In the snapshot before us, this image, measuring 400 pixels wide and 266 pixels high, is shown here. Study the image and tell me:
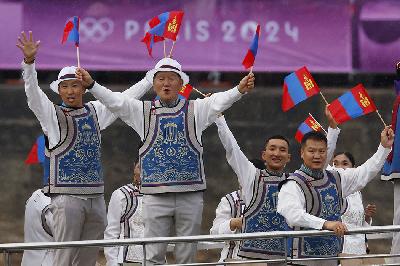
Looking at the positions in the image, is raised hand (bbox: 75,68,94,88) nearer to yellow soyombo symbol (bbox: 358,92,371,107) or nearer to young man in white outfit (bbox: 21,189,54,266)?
young man in white outfit (bbox: 21,189,54,266)

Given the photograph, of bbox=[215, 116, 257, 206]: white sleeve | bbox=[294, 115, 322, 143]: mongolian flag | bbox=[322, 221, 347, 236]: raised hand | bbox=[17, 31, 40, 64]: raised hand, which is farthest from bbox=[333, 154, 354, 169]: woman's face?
bbox=[17, 31, 40, 64]: raised hand

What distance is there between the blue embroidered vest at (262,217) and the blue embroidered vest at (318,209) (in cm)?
Answer: 71

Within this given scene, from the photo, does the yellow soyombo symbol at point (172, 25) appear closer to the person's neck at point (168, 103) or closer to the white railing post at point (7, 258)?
the person's neck at point (168, 103)

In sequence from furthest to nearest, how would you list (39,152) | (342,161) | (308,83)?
(39,152)
(342,161)
(308,83)

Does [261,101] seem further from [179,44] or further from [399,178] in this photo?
[399,178]

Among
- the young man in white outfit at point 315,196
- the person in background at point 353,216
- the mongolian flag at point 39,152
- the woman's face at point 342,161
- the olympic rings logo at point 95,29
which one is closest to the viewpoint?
the young man in white outfit at point 315,196

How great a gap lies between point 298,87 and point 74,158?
239cm

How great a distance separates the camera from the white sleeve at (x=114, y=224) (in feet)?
→ 44.1

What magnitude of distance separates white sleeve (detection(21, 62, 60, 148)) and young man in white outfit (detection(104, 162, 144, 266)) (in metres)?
1.72

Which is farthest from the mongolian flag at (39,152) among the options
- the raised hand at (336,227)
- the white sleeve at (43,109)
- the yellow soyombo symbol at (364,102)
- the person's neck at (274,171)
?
the raised hand at (336,227)

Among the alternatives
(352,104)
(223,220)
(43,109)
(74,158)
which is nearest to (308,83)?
(352,104)

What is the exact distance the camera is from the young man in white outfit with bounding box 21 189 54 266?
13.4 meters

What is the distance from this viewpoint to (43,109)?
1170 cm

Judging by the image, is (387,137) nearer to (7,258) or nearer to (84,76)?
(84,76)
